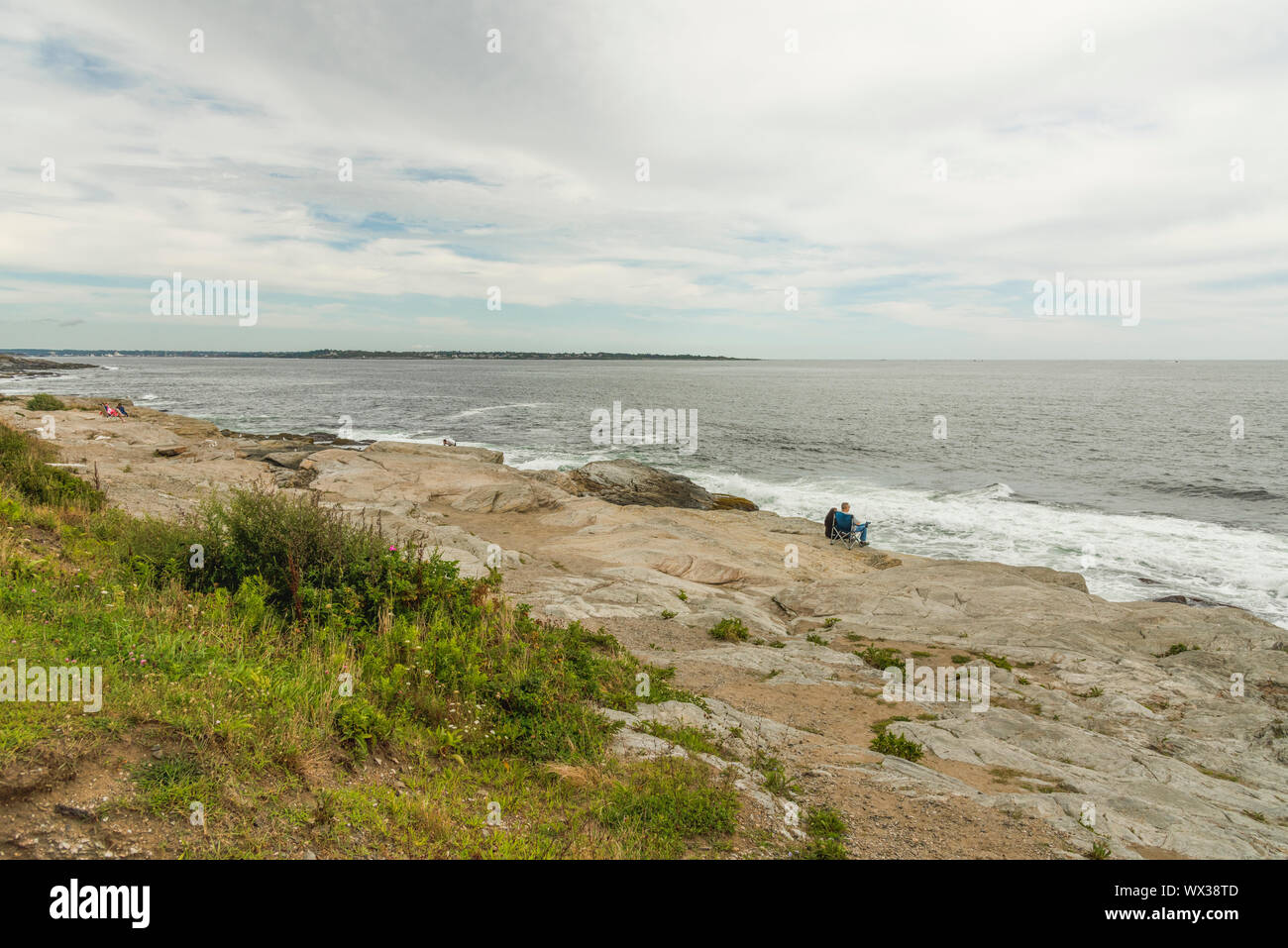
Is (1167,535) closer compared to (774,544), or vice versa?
(774,544)

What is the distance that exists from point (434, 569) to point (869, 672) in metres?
8.21

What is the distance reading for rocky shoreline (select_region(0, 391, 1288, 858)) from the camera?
6.86m

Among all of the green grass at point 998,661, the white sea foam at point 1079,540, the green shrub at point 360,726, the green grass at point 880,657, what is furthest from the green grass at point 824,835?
the white sea foam at point 1079,540

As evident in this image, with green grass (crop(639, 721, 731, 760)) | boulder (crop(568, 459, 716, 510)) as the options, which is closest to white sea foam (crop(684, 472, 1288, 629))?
boulder (crop(568, 459, 716, 510))

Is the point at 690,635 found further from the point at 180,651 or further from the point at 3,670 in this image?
the point at 3,670

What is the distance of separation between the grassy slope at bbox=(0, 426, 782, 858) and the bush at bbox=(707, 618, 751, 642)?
3.54m

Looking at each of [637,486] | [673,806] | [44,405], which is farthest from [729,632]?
[44,405]

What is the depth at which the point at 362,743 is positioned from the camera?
5.70 metres

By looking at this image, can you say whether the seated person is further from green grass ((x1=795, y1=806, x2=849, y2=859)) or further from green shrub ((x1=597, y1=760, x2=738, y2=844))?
green shrub ((x1=597, y1=760, x2=738, y2=844))

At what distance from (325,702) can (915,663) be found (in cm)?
1095

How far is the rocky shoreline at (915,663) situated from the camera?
6.86 m

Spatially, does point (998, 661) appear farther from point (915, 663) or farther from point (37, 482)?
point (37, 482)
